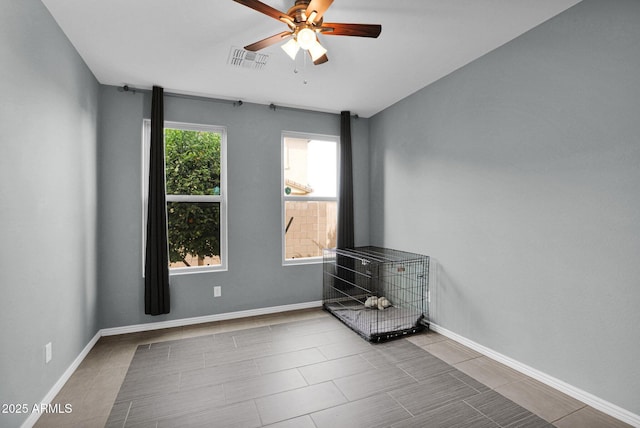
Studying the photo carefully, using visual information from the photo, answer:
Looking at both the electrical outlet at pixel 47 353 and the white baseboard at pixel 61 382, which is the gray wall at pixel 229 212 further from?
the electrical outlet at pixel 47 353

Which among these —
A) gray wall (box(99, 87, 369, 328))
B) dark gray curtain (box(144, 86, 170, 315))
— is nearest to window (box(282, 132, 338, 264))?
gray wall (box(99, 87, 369, 328))

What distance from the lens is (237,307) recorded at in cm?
378

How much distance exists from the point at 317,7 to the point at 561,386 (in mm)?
2935

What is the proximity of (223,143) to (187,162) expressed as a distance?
18.5 inches

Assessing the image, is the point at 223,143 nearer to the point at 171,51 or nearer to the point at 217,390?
the point at 171,51

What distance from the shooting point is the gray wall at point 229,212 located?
3.29m

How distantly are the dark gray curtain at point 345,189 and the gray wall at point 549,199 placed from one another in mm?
1177

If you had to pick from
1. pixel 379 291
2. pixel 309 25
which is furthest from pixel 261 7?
pixel 379 291

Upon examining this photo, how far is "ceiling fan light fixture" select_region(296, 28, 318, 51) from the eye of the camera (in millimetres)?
1938

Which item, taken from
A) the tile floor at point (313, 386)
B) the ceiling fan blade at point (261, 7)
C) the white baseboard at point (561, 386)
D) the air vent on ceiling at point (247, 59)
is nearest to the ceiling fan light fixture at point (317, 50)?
the ceiling fan blade at point (261, 7)

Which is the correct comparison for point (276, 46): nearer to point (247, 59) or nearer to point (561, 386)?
point (247, 59)

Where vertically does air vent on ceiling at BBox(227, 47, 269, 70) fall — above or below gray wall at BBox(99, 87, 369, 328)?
above

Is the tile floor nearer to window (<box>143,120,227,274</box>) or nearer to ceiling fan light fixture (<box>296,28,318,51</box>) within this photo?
window (<box>143,120,227,274</box>)

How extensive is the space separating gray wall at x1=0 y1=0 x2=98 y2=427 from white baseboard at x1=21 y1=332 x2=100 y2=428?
0.05 m
